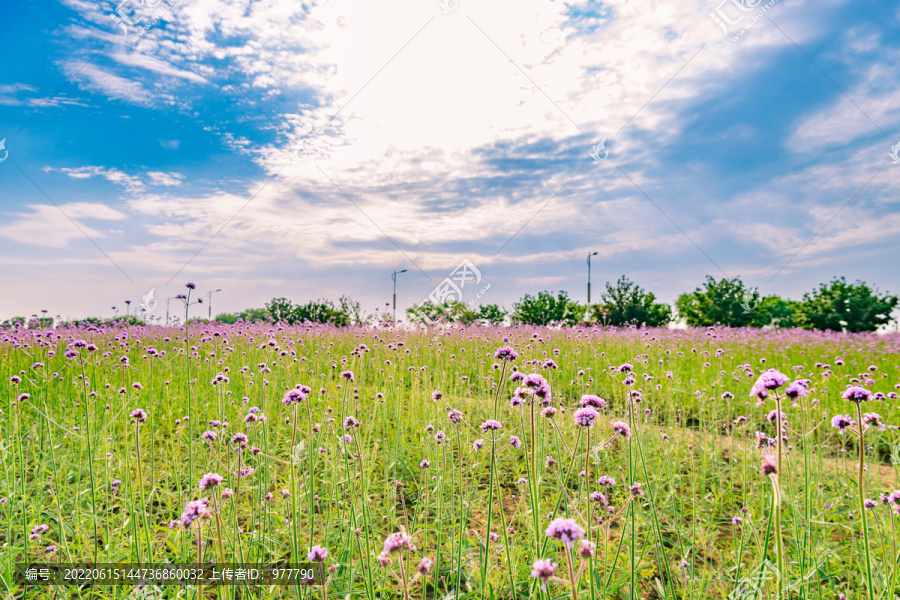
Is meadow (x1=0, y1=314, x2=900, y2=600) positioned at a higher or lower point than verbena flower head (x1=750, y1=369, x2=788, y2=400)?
lower

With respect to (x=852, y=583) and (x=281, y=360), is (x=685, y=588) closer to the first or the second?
(x=852, y=583)

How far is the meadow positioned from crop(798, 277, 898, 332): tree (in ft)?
74.7

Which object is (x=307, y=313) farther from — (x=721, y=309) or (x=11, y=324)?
(x=721, y=309)

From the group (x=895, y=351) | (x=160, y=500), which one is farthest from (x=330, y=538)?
(x=895, y=351)

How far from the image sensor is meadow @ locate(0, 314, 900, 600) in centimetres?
163

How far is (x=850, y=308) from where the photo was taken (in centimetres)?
2428

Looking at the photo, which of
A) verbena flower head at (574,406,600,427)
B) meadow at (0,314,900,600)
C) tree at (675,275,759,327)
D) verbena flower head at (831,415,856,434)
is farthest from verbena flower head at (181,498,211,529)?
tree at (675,275,759,327)

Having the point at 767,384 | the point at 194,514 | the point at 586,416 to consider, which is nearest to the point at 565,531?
the point at 586,416

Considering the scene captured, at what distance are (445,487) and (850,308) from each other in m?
30.1

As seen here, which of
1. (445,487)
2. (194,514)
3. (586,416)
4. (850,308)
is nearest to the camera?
(194,514)

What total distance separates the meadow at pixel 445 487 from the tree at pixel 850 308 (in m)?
22.8

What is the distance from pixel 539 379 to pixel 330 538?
5.61 ft

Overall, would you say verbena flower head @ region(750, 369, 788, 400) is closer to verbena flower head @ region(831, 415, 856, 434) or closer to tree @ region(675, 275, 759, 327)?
verbena flower head @ region(831, 415, 856, 434)

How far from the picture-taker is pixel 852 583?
257cm
